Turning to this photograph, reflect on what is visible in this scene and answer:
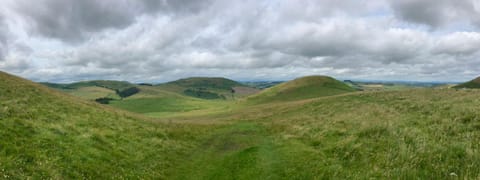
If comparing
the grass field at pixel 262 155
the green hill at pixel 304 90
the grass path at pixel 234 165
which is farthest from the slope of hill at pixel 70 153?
the green hill at pixel 304 90

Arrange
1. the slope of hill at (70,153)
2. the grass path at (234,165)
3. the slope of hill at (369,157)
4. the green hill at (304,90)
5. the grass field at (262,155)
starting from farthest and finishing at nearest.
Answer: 1. the green hill at (304,90)
2. the grass path at (234,165)
3. the slope of hill at (70,153)
4. the grass field at (262,155)
5. the slope of hill at (369,157)

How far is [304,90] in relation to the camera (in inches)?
4889

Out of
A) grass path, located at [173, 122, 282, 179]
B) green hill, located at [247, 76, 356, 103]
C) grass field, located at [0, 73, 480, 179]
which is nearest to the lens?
grass field, located at [0, 73, 480, 179]

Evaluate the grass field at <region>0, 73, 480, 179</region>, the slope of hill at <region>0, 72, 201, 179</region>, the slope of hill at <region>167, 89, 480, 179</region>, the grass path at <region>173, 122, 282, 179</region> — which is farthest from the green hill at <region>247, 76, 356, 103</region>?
the slope of hill at <region>0, 72, 201, 179</region>

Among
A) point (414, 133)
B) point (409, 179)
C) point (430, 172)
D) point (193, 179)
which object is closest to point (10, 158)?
point (193, 179)

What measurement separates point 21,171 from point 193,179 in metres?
7.27

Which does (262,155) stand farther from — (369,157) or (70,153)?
(70,153)

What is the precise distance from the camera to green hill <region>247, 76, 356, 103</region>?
379ft

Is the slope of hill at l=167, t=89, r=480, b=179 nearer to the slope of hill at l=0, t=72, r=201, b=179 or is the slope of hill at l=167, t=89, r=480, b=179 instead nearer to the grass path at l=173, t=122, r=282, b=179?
the grass path at l=173, t=122, r=282, b=179

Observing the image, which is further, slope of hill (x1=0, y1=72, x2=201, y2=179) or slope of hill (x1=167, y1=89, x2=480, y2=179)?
slope of hill (x1=0, y1=72, x2=201, y2=179)

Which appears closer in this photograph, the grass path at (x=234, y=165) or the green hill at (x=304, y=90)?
the grass path at (x=234, y=165)

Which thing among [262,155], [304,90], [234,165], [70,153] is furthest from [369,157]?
[304,90]

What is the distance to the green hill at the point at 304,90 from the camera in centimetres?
11538

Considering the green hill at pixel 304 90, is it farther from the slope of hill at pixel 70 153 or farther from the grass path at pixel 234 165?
the slope of hill at pixel 70 153
